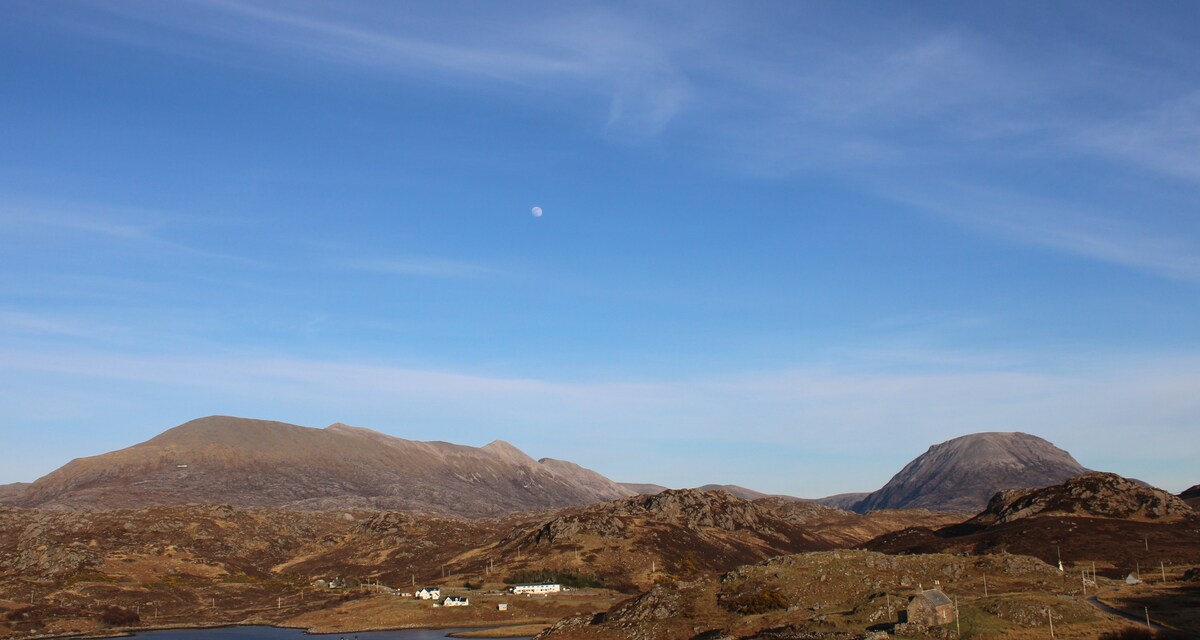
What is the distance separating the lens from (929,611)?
111 meters

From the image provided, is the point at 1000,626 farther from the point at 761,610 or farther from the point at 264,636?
the point at 264,636

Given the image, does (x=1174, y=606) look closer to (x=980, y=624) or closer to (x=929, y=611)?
(x=980, y=624)

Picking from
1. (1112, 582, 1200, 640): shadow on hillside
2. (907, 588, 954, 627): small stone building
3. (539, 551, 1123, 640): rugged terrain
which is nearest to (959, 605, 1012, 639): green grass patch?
(539, 551, 1123, 640): rugged terrain

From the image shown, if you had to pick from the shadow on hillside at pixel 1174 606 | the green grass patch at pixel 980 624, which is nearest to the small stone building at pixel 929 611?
the green grass patch at pixel 980 624

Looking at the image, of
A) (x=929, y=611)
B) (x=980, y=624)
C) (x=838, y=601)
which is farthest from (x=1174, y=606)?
(x=838, y=601)

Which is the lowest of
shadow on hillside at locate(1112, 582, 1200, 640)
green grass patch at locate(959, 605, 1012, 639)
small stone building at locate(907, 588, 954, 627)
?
shadow on hillside at locate(1112, 582, 1200, 640)

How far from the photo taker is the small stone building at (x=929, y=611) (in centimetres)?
11100

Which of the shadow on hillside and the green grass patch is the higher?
the green grass patch

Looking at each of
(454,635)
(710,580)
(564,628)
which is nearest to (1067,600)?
(710,580)

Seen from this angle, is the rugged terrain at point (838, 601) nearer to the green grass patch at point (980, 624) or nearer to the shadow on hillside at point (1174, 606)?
the green grass patch at point (980, 624)

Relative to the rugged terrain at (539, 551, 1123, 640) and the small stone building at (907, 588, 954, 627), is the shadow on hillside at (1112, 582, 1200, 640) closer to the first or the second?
the rugged terrain at (539, 551, 1123, 640)

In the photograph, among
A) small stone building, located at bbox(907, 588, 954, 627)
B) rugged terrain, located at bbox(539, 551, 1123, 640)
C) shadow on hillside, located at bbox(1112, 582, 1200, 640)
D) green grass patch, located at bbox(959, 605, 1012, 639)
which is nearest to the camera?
green grass patch, located at bbox(959, 605, 1012, 639)

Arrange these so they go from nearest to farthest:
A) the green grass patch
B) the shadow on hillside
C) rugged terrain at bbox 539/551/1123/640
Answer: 1. the green grass patch
2. the shadow on hillside
3. rugged terrain at bbox 539/551/1123/640

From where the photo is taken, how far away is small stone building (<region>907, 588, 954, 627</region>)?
11100 cm
